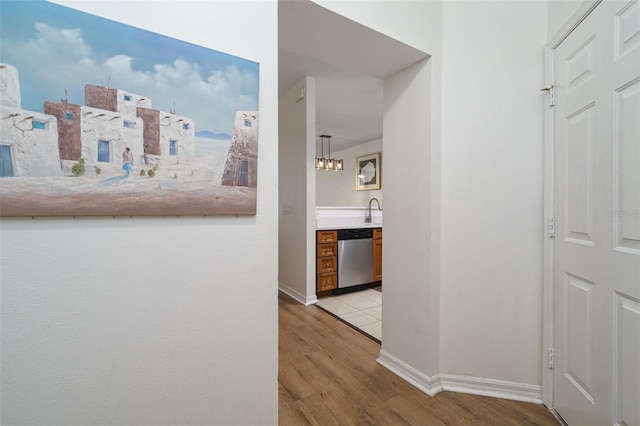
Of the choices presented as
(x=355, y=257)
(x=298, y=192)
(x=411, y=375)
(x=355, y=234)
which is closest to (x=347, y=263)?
(x=355, y=257)

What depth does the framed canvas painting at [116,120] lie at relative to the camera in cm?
80

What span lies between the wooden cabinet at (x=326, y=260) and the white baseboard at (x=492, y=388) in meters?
1.98

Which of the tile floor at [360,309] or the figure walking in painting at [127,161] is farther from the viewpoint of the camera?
the tile floor at [360,309]

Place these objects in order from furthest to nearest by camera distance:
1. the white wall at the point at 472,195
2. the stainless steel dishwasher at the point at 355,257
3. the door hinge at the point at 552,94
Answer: the stainless steel dishwasher at the point at 355,257 < the white wall at the point at 472,195 < the door hinge at the point at 552,94

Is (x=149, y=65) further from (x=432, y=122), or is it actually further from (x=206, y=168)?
(x=432, y=122)

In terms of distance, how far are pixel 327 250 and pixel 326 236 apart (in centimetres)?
19

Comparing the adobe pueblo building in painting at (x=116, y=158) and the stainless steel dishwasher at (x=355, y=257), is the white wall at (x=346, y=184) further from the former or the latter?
the adobe pueblo building in painting at (x=116, y=158)

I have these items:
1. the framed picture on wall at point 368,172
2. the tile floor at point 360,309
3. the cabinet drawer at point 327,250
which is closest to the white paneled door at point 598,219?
the tile floor at point 360,309

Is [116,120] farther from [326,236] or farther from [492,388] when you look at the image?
[326,236]

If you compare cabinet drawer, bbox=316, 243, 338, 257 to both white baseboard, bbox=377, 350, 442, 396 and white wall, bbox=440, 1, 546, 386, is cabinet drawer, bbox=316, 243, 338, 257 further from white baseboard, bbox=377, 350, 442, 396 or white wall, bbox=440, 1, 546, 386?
white wall, bbox=440, 1, 546, 386

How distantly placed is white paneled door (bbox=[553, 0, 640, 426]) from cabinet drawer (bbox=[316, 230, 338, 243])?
2473 millimetres

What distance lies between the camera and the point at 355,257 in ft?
12.9

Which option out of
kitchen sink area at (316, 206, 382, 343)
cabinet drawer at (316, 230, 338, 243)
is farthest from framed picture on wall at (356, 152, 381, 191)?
cabinet drawer at (316, 230, 338, 243)

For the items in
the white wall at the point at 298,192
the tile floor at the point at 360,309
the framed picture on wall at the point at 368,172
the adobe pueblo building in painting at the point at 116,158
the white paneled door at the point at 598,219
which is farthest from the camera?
the framed picture on wall at the point at 368,172
